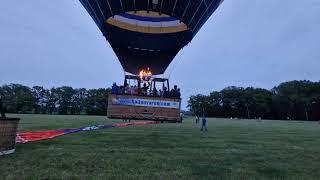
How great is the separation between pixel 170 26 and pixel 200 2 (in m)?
1.61

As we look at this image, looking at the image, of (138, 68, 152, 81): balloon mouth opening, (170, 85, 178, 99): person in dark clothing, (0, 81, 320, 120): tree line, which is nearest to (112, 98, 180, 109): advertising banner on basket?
(170, 85, 178, 99): person in dark clothing

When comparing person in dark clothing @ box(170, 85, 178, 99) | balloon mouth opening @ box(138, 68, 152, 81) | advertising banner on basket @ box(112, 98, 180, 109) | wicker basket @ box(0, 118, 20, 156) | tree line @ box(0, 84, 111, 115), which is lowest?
wicker basket @ box(0, 118, 20, 156)

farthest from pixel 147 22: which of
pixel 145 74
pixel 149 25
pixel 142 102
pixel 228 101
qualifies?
pixel 228 101

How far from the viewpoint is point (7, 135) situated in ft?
33.5

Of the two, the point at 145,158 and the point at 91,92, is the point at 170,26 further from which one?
the point at 91,92

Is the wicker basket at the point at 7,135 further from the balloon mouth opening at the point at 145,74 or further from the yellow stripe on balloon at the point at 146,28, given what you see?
the balloon mouth opening at the point at 145,74

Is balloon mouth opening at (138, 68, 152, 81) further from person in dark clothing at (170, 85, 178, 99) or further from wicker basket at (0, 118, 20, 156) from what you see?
wicker basket at (0, 118, 20, 156)

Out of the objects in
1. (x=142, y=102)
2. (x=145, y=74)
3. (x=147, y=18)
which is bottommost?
(x=142, y=102)

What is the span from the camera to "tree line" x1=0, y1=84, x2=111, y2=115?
103250mm

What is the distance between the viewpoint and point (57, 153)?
10477 millimetres

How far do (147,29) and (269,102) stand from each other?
107066 mm

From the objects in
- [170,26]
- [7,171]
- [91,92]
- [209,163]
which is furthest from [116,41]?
[91,92]

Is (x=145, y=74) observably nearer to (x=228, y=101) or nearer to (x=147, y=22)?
(x=147, y=22)

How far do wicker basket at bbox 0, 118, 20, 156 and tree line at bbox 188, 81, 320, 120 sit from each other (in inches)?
4126
